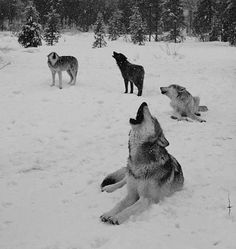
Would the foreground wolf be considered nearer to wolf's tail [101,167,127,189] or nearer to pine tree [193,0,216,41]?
wolf's tail [101,167,127,189]

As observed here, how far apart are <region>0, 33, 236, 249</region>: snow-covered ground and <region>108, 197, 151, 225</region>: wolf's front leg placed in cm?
8

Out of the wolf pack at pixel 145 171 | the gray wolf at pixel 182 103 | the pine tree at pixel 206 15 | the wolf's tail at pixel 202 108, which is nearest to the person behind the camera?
the wolf pack at pixel 145 171

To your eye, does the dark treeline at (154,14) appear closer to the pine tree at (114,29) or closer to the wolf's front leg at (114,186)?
the pine tree at (114,29)

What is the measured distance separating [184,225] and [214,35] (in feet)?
121

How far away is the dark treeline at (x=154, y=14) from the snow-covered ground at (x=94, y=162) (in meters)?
19.0

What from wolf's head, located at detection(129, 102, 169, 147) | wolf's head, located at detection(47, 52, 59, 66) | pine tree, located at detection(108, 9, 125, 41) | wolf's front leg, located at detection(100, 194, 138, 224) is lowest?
wolf's front leg, located at detection(100, 194, 138, 224)

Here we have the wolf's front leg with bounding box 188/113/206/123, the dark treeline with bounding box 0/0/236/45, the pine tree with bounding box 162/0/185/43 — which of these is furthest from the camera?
the pine tree with bounding box 162/0/185/43

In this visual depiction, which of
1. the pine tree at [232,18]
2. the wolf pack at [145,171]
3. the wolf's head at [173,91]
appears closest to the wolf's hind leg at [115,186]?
the wolf pack at [145,171]

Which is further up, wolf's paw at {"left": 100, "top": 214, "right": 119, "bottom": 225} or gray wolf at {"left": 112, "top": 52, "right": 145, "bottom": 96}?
gray wolf at {"left": 112, "top": 52, "right": 145, "bottom": 96}

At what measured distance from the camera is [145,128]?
456cm

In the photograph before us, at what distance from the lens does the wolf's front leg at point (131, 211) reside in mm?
4215

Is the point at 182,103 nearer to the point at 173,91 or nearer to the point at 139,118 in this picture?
the point at 173,91

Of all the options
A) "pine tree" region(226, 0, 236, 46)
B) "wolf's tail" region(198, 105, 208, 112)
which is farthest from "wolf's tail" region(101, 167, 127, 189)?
"pine tree" region(226, 0, 236, 46)

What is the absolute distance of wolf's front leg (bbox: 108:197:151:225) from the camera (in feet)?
13.8
